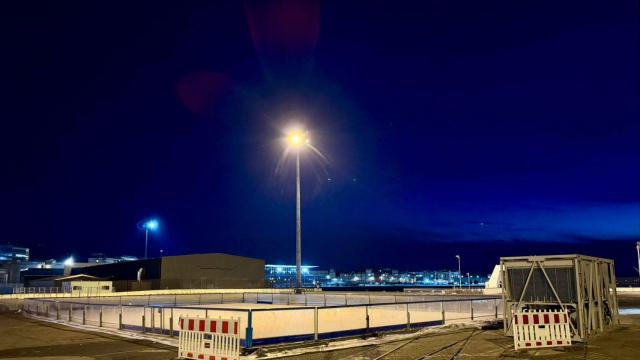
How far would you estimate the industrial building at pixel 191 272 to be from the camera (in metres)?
73.8

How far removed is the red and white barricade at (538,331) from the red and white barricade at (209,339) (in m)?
8.62

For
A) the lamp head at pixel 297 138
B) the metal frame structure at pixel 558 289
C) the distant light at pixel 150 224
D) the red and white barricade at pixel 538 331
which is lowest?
the red and white barricade at pixel 538 331

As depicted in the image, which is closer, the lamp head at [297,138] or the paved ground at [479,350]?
the paved ground at [479,350]

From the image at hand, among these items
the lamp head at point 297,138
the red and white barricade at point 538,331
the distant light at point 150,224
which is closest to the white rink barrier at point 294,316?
the red and white barricade at point 538,331

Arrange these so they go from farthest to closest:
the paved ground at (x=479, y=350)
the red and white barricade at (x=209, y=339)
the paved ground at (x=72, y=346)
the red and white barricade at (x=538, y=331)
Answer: the red and white barricade at (x=538, y=331), the paved ground at (x=72, y=346), the paved ground at (x=479, y=350), the red and white barricade at (x=209, y=339)

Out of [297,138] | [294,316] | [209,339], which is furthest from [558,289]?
[297,138]

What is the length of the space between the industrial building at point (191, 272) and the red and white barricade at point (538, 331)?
5969cm

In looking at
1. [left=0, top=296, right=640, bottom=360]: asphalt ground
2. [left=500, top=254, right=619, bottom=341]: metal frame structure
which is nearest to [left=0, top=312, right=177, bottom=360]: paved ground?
[left=0, top=296, right=640, bottom=360]: asphalt ground

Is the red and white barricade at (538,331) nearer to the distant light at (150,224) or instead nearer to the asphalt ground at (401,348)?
the asphalt ground at (401,348)

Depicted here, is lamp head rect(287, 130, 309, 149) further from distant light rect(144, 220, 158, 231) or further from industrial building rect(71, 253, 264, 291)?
distant light rect(144, 220, 158, 231)

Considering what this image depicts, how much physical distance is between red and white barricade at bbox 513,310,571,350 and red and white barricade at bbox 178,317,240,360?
862 centimetres

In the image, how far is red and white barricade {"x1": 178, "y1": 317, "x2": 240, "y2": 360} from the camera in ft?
43.5

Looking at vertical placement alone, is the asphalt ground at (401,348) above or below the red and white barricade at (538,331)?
below

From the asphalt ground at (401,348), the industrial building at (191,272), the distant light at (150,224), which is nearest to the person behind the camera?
the asphalt ground at (401,348)
